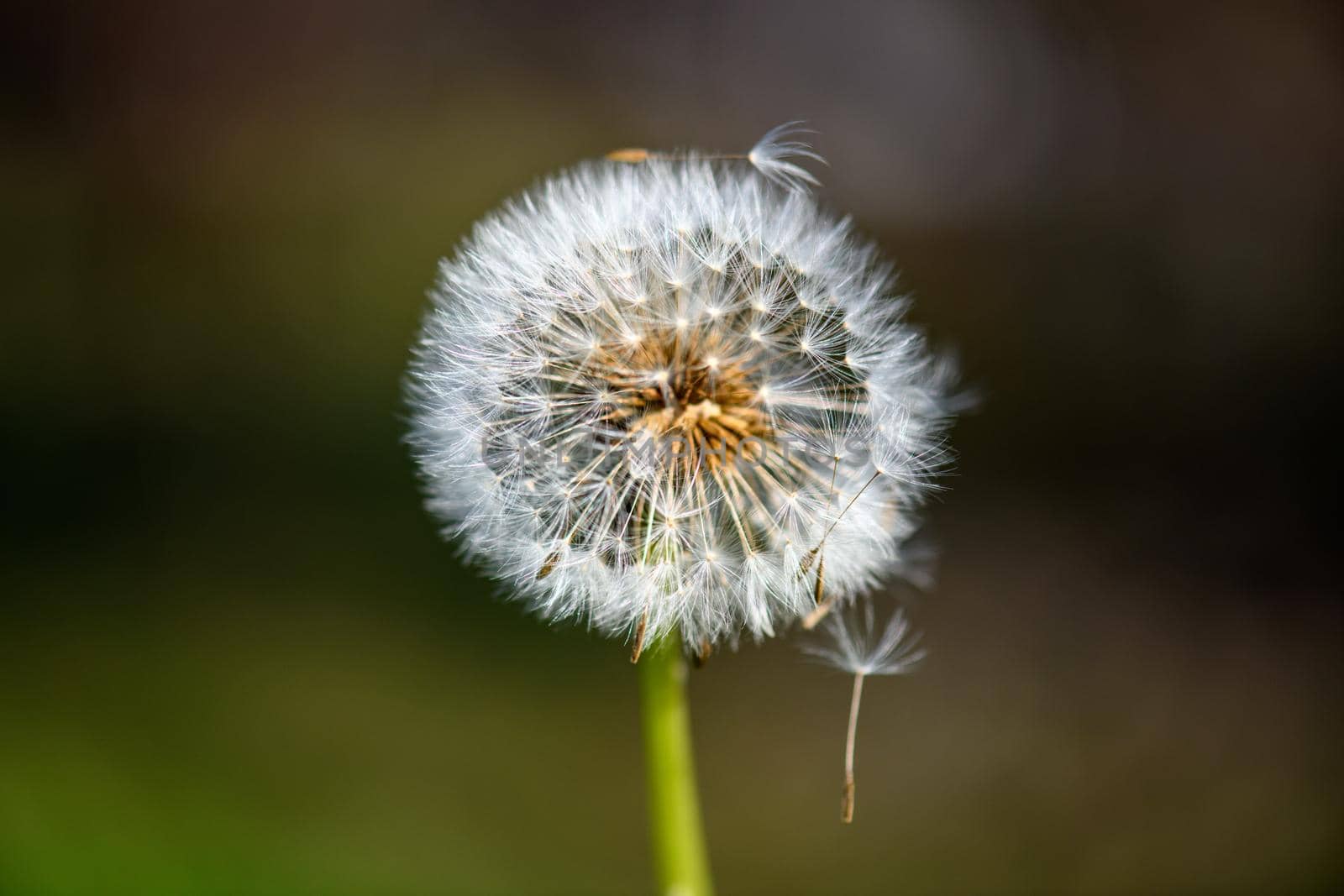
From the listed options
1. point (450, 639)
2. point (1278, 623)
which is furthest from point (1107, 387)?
→ point (450, 639)

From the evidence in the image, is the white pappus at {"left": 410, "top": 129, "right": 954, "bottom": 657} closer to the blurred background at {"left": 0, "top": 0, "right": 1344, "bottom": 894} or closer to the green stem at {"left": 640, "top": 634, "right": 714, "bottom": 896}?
the green stem at {"left": 640, "top": 634, "right": 714, "bottom": 896}

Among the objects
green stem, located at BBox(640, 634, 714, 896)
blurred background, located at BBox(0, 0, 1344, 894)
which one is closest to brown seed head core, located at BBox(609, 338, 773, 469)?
green stem, located at BBox(640, 634, 714, 896)

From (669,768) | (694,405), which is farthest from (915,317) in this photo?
(669,768)

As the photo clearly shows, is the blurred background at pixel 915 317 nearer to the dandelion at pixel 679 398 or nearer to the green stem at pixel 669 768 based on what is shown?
the green stem at pixel 669 768

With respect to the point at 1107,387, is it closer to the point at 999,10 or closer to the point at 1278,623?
the point at 1278,623

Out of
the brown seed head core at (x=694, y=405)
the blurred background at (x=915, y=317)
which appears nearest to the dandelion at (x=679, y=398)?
the brown seed head core at (x=694, y=405)

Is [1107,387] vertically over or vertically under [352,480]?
over

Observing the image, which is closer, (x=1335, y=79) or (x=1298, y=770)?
(x=1298, y=770)
